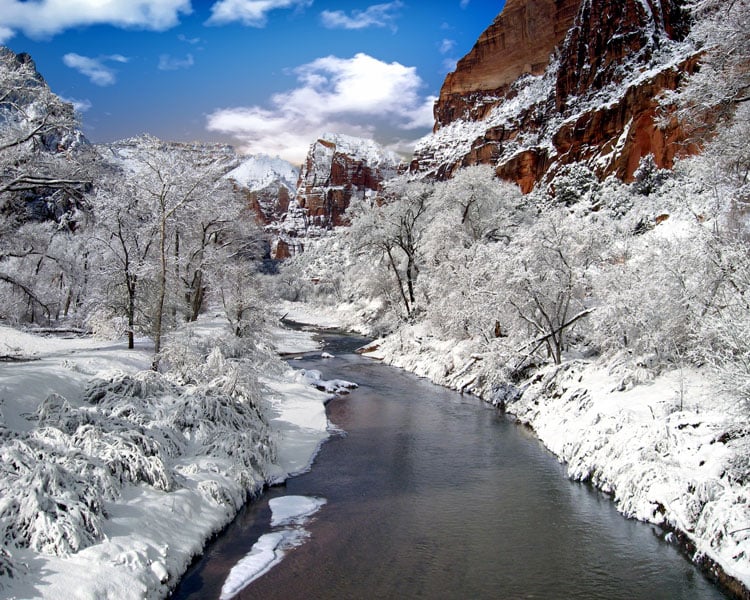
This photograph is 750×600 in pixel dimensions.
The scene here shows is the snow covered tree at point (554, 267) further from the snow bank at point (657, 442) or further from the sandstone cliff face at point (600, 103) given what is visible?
the sandstone cliff face at point (600, 103)

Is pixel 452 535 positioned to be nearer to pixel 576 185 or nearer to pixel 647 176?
pixel 647 176

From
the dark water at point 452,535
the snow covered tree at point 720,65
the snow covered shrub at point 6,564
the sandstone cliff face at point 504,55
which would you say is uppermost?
the sandstone cliff face at point 504,55

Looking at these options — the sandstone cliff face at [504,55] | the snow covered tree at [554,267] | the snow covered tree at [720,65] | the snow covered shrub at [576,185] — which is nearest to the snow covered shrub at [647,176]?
the snow covered shrub at [576,185]

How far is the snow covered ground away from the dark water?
806 mm

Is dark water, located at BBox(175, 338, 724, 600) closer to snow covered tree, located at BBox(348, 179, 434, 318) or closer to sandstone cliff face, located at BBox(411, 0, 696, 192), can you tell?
sandstone cliff face, located at BBox(411, 0, 696, 192)

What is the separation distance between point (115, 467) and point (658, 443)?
11.4 meters

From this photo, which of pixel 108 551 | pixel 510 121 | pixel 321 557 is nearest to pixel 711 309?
pixel 321 557

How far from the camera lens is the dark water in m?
8.10

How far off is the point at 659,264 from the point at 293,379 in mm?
15770

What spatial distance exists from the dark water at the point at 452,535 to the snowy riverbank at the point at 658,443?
0.51 metres

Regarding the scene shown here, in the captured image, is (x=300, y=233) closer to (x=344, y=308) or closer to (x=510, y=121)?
(x=510, y=121)

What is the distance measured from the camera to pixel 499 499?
11.6 m

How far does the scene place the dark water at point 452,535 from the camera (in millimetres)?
8102

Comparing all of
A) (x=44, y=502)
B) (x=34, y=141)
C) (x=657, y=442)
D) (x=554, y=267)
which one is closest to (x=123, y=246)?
(x=34, y=141)
